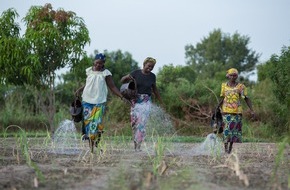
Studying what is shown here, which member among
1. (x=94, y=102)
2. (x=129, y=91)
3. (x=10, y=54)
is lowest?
(x=94, y=102)

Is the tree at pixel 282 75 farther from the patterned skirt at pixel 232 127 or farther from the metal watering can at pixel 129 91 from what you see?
the metal watering can at pixel 129 91

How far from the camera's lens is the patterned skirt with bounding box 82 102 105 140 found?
7.62m

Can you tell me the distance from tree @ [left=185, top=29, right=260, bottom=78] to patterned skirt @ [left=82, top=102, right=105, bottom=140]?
39490 mm

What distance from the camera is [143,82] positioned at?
28.4ft

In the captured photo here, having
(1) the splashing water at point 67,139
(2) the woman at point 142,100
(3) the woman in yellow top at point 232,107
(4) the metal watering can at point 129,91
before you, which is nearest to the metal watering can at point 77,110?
(1) the splashing water at point 67,139

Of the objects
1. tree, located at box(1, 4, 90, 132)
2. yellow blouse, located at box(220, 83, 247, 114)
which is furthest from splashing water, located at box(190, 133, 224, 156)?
tree, located at box(1, 4, 90, 132)

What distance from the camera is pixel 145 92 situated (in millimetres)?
8672

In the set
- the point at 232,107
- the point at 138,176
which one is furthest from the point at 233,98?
the point at 138,176

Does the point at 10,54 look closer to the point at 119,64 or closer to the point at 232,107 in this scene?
the point at 232,107

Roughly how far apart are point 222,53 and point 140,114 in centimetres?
4398

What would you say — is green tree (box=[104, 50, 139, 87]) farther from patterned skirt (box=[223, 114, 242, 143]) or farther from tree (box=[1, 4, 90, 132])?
patterned skirt (box=[223, 114, 242, 143])

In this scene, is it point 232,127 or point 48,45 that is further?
point 48,45

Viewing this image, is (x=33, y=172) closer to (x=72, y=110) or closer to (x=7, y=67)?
(x=72, y=110)

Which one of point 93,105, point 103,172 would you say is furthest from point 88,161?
point 93,105
